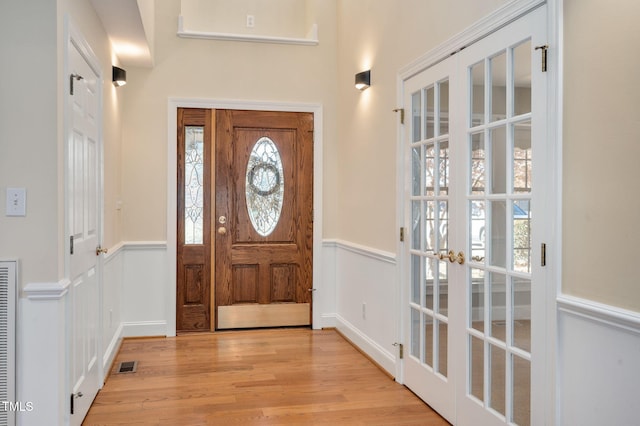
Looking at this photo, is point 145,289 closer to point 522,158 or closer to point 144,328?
point 144,328

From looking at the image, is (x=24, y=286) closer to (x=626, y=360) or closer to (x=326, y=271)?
(x=626, y=360)

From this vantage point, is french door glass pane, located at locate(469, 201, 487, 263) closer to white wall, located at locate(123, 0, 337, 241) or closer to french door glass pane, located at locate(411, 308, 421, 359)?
french door glass pane, located at locate(411, 308, 421, 359)

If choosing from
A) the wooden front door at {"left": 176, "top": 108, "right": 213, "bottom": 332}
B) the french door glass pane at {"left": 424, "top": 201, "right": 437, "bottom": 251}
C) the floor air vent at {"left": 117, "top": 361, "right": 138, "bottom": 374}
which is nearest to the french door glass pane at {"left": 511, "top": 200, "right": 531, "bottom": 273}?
the french door glass pane at {"left": 424, "top": 201, "right": 437, "bottom": 251}

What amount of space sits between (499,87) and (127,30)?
2673mm

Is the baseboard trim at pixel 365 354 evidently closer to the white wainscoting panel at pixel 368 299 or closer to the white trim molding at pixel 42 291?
the white wainscoting panel at pixel 368 299

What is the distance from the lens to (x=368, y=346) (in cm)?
416

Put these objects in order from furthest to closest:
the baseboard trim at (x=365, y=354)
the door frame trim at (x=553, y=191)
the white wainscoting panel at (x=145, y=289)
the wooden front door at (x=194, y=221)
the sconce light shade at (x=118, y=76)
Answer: the wooden front door at (x=194, y=221) < the white wainscoting panel at (x=145, y=289) < the sconce light shade at (x=118, y=76) < the baseboard trim at (x=365, y=354) < the door frame trim at (x=553, y=191)

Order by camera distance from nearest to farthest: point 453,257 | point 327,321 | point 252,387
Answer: point 453,257 < point 252,387 < point 327,321

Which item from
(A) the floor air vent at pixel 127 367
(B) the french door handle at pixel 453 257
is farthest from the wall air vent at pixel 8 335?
(B) the french door handle at pixel 453 257

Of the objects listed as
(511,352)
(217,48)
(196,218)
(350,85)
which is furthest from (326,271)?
(511,352)

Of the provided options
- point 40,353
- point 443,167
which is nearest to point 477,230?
point 443,167

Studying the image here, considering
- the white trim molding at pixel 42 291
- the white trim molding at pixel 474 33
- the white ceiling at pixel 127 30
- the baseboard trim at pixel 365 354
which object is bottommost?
the baseboard trim at pixel 365 354

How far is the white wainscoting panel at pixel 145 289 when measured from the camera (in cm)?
477

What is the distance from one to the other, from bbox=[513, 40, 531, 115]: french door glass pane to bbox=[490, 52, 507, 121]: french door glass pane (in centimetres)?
8
